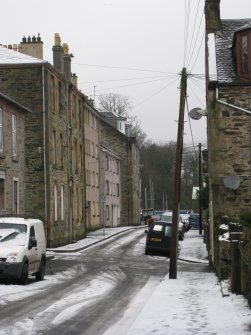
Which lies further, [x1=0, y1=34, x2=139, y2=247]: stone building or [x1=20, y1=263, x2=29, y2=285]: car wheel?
[x1=0, y1=34, x2=139, y2=247]: stone building

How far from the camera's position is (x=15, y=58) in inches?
1535

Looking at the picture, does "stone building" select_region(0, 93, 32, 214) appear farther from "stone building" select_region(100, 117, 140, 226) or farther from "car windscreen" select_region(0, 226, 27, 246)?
"stone building" select_region(100, 117, 140, 226)

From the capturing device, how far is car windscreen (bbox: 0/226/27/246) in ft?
62.6

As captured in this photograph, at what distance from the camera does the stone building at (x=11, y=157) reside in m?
31.0

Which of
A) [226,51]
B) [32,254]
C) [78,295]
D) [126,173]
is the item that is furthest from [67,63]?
[126,173]

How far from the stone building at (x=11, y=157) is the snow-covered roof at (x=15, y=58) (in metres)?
4.78

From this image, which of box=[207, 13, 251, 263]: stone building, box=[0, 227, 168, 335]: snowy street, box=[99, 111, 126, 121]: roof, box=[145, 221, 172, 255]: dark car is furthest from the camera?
box=[99, 111, 126, 121]: roof

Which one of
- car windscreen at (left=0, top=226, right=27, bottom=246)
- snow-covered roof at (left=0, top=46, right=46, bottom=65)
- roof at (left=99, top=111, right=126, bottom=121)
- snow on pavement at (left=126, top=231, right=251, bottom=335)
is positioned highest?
roof at (left=99, top=111, right=126, bottom=121)

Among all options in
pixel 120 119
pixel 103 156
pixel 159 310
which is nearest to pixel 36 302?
pixel 159 310

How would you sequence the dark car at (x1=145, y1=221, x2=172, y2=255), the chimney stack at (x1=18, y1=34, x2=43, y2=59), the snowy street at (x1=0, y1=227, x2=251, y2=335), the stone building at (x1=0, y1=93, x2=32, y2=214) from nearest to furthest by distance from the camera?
the snowy street at (x1=0, y1=227, x2=251, y2=335) < the stone building at (x1=0, y1=93, x2=32, y2=214) < the dark car at (x1=145, y1=221, x2=172, y2=255) < the chimney stack at (x1=18, y1=34, x2=43, y2=59)

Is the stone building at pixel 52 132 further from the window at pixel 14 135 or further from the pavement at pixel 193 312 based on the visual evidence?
the pavement at pixel 193 312

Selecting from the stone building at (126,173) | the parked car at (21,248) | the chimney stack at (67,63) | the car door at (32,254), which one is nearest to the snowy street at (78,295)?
the parked car at (21,248)

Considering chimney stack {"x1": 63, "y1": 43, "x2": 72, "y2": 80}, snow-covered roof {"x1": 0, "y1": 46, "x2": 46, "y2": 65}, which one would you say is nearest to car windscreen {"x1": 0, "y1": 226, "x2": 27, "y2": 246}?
snow-covered roof {"x1": 0, "y1": 46, "x2": 46, "y2": 65}

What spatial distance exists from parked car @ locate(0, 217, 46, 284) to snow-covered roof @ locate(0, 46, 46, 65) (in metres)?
19.0
